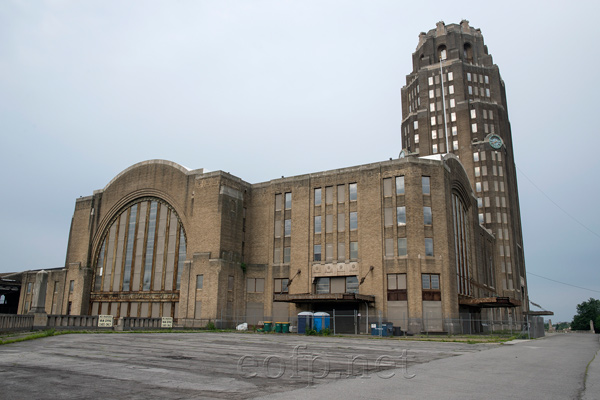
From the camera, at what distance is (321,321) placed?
43781mm

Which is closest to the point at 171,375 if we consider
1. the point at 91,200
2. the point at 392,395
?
the point at 392,395

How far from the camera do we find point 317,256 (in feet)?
169

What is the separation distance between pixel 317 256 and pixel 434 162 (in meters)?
16.0

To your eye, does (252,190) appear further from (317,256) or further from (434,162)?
(434,162)

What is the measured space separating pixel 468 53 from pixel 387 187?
7014cm

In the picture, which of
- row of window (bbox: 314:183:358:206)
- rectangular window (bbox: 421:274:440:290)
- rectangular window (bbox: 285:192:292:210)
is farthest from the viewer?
rectangular window (bbox: 285:192:292:210)

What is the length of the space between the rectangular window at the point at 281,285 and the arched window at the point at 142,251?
1151 cm

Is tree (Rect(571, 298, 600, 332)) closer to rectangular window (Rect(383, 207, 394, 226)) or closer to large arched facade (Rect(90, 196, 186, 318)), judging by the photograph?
rectangular window (Rect(383, 207, 394, 226))

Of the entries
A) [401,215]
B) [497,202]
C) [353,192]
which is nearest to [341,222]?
[353,192]

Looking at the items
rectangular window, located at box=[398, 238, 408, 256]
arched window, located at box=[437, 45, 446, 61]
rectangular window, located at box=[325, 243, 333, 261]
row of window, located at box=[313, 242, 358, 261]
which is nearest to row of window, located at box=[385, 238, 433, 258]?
rectangular window, located at box=[398, 238, 408, 256]

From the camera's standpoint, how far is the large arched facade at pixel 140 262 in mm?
55906

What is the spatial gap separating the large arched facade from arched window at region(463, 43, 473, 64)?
77.5 m

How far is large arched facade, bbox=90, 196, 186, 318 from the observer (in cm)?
5591

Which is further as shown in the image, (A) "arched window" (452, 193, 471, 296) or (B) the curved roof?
(B) the curved roof
